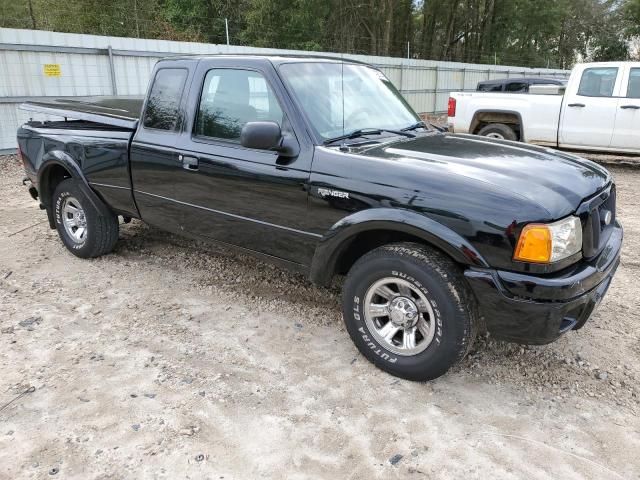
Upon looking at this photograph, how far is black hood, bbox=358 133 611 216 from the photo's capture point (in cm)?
285

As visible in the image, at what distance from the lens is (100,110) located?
16.4 ft

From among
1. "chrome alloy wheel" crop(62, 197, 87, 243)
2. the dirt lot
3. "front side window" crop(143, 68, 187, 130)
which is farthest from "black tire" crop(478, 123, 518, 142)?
"chrome alloy wheel" crop(62, 197, 87, 243)

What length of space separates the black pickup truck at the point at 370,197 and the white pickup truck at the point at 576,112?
618cm

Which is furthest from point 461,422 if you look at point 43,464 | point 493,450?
point 43,464

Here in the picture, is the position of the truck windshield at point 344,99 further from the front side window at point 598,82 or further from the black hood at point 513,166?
the front side window at point 598,82

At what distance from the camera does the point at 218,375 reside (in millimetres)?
3297

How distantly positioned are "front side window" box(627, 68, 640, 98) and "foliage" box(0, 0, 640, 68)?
12.9 m

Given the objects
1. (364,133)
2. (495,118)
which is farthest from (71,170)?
(495,118)

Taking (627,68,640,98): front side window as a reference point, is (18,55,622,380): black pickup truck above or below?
below

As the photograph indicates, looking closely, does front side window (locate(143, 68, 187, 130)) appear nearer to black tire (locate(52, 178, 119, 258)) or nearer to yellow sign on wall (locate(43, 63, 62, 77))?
black tire (locate(52, 178, 119, 258))

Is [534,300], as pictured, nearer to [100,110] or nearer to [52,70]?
[100,110]

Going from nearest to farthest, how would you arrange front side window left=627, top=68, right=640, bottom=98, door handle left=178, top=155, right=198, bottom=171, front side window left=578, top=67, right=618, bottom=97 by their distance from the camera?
door handle left=178, top=155, right=198, bottom=171, front side window left=627, top=68, right=640, bottom=98, front side window left=578, top=67, right=618, bottom=97

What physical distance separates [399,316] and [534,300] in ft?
2.51

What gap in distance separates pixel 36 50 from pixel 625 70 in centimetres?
1040
